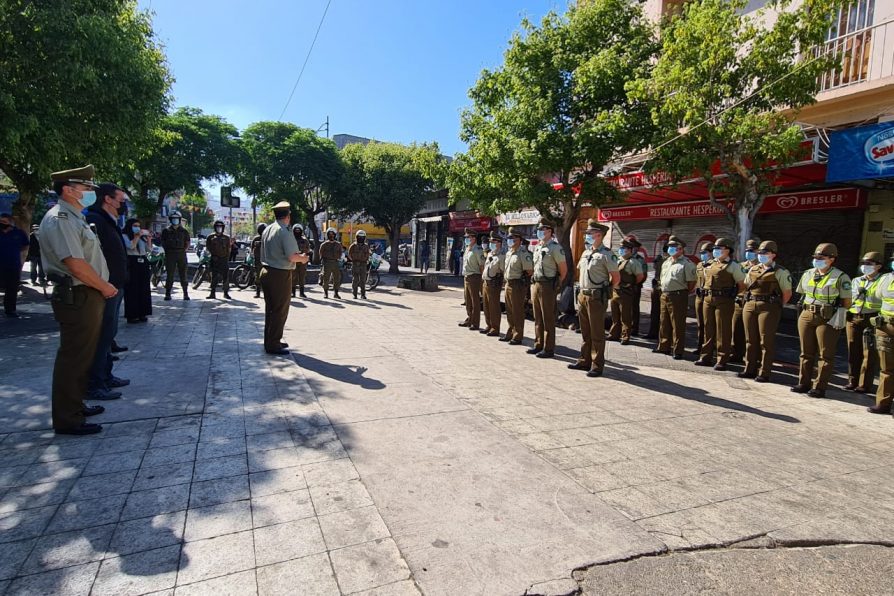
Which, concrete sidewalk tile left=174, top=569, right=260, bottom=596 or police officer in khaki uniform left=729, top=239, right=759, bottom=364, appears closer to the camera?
concrete sidewalk tile left=174, top=569, right=260, bottom=596

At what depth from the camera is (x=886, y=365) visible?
17.9 feet

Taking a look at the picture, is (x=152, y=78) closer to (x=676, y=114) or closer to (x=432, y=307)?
(x=432, y=307)

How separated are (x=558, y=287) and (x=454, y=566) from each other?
5716 mm

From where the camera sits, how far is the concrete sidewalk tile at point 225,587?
7.09 ft

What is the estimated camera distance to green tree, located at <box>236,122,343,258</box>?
1099 inches

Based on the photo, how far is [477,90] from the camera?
12977mm

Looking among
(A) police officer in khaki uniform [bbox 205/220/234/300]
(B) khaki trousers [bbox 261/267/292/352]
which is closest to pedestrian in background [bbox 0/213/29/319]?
(A) police officer in khaki uniform [bbox 205/220/234/300]

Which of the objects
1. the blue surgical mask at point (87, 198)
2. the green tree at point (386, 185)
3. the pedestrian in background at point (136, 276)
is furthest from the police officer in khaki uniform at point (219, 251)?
the green tree at point (386, 185)

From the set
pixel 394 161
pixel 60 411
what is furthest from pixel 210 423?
pixel 394 161

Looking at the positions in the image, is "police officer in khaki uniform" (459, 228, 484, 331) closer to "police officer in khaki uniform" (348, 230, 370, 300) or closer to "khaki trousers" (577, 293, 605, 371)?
"khaki trousers" (577, 293, 605, 371)

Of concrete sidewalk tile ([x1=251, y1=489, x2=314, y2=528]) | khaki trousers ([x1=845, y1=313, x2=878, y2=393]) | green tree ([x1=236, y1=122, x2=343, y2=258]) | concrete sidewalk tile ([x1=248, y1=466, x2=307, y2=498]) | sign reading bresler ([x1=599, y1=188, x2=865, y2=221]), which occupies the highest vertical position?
green tree ([x1=236, y1=122, x2=343, y2=258])

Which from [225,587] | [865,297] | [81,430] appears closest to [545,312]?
[865,297]

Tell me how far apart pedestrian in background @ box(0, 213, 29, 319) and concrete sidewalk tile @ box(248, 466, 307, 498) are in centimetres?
891

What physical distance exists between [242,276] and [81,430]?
13.3m
